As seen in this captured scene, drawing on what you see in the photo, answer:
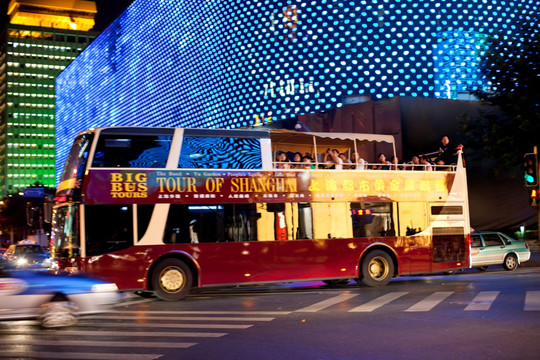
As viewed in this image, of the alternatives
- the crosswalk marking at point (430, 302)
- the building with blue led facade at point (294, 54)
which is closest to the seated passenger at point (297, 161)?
the crosswalk marking at point (430, 302)

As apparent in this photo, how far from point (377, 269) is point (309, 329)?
811 centimetres

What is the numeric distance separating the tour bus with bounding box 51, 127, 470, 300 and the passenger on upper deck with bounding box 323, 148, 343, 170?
11 centimetres

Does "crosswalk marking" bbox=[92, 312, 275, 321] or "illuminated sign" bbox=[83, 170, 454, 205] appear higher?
"illuminated sign" bbox=[83, 170, 454, 205]

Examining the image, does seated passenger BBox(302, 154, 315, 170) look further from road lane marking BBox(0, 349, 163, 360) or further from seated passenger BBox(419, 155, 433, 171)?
road lane marking BBox(0, 349, 163, 360)

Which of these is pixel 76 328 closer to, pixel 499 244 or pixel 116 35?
pixel 499 244

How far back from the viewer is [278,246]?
1670cm

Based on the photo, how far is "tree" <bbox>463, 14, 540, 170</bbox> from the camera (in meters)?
25.9

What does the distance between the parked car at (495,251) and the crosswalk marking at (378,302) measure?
28.7 feet

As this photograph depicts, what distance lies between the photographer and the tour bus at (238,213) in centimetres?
1514

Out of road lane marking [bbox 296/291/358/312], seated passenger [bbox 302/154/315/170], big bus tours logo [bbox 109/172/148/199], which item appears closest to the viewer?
road lane marking [bbox 296/291/358/312]

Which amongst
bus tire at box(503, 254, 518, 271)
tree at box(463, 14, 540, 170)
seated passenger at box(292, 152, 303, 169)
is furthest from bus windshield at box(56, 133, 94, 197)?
tree at box(463, 14, 540, 170)

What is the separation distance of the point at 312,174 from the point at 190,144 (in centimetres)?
355

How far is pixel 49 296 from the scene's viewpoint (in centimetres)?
1105

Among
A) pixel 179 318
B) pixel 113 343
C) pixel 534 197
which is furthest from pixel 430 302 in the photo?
pixel 534 197
